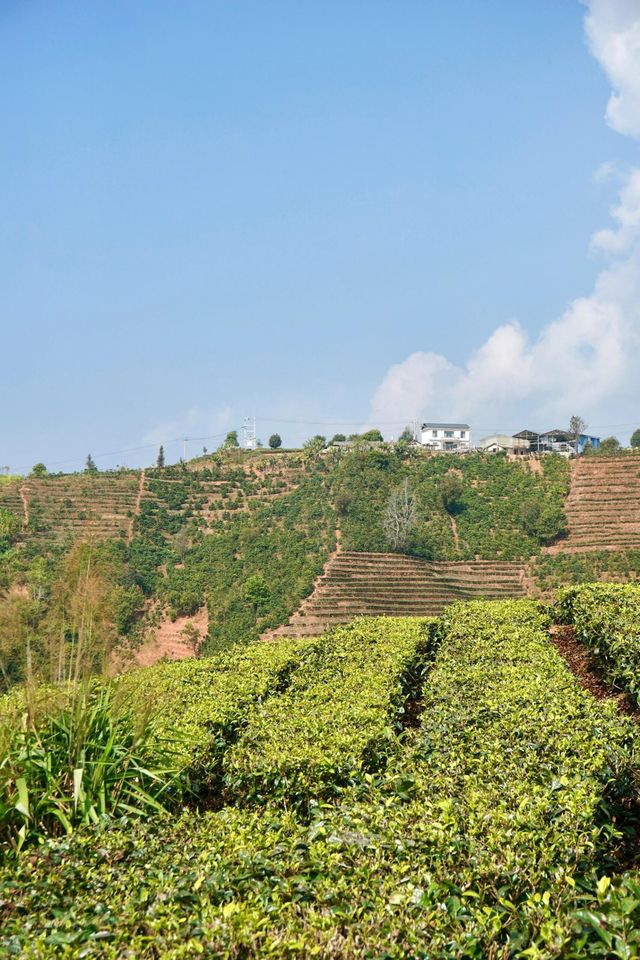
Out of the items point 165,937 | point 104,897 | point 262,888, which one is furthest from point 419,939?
point 104,897

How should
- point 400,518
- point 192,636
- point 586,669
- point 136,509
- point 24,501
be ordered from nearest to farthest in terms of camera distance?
point 586,669 → point 192,636 → point 400,518 → point 24,501 → point 136,509

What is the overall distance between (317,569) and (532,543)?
39.2ft

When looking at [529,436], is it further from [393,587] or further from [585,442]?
[393,587]

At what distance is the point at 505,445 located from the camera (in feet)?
176

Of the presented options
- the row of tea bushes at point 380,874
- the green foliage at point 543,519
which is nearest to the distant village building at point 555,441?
the green foliage at point 543,519

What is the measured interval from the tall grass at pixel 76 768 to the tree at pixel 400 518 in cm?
3436

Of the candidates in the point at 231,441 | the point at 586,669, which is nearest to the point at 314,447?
the point at 231,441

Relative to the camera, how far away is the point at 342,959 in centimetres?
292

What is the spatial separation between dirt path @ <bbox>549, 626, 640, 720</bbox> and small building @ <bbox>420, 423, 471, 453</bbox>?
176ft

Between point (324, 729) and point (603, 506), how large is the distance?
129 feet

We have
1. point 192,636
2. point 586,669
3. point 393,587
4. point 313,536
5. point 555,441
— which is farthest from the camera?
point 555,441

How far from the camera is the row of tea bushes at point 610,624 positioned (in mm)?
8352

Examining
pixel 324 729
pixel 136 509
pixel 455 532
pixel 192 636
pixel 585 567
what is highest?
pixel 136 509

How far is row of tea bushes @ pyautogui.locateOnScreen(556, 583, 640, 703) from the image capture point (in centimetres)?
835
